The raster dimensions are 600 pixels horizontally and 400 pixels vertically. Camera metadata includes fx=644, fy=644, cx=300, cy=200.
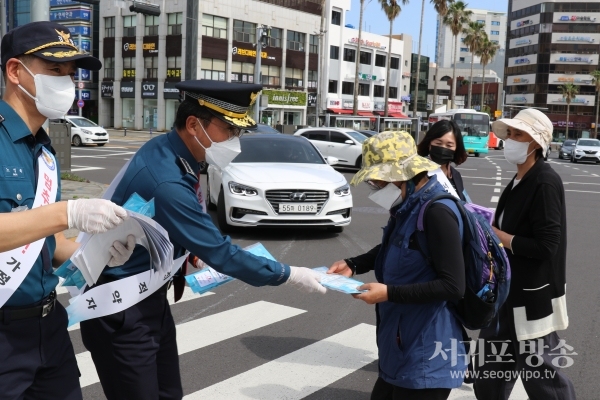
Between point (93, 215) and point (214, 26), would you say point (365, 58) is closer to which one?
point (214, 26)

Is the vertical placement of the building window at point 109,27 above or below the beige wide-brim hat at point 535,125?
above

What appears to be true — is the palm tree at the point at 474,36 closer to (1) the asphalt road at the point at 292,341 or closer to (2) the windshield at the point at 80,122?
(2) the windshield at the point at 80,122

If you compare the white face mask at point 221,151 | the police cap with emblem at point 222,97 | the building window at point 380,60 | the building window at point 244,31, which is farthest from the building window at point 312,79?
the police cap with emblem at point 222,97

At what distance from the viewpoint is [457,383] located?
2855 millimetres

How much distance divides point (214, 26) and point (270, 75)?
298 inches

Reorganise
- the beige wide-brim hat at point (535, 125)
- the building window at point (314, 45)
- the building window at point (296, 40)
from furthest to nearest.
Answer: the building window at point (314, 45) < the building window at point (296, 40) < the beige wide-brim hat at point (535, 125)

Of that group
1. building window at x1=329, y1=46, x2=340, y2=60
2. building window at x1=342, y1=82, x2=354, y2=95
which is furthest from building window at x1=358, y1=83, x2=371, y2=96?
building window at x1=329, y1=46, x2=340, y2=60

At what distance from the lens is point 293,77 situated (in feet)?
205

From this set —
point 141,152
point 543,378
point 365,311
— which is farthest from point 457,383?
point 365,311

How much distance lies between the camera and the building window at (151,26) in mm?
55388

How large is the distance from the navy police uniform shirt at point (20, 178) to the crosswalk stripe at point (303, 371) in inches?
80.1

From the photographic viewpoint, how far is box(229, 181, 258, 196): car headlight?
952 cm

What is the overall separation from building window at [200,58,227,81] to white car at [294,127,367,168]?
30.6 metres

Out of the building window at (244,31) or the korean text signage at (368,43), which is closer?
the building window at (244,31)
